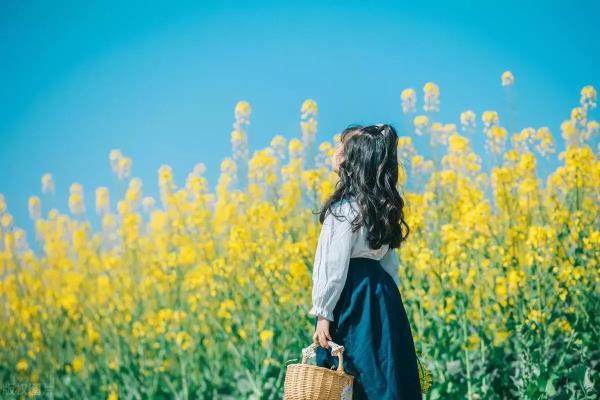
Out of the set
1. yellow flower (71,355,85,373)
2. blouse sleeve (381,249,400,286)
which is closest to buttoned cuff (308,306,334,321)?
blouse sleeve (381,249,400,286)

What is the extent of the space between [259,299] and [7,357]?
54.0 inches

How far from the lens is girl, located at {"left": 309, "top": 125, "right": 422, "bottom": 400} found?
165 cm

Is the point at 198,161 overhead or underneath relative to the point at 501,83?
underneath

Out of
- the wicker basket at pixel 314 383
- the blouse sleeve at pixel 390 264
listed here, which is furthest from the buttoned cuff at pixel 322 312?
the blouse sleeve at pixel 390 264

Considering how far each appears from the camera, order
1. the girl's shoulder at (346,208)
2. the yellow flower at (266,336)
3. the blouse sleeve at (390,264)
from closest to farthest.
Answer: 1. the girl's shoulder at (346,208)
2. the blouse sleeve at (390,264)
3. the yellow flower at (266,336)

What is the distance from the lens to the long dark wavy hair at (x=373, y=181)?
1.71m

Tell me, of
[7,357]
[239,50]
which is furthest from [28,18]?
[7,357]

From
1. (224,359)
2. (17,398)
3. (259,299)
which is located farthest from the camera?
(17,398)

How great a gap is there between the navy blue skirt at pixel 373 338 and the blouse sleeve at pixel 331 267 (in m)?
0.08

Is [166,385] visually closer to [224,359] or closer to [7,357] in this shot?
[224,359]

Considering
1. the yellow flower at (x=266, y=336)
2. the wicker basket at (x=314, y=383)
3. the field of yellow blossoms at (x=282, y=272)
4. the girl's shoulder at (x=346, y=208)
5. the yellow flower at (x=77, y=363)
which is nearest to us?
the wicker basket at (x=314, y=383)

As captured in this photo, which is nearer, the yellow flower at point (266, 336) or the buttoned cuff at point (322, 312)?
the buttoned cuff at point (322, 312)

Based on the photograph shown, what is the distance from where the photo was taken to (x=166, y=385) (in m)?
3.22

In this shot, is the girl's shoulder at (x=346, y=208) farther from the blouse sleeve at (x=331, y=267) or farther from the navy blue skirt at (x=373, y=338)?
the navy blue skirt at (x=373, y=338)
